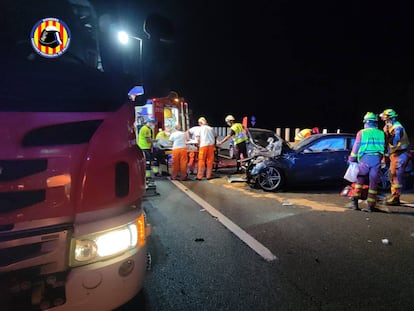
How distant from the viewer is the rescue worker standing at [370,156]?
5.98 m

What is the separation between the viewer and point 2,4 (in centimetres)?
256

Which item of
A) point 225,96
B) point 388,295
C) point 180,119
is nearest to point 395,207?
point 388,295

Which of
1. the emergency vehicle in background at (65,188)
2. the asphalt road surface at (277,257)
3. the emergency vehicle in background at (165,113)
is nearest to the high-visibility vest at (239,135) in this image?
the emergency vehicle in background at (165,113)

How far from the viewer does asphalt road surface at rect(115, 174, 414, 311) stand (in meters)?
3.05

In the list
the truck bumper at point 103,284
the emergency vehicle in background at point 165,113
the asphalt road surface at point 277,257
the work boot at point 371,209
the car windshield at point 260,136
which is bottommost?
the asphalt road surface at point 277,257

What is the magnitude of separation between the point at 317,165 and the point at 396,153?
6.15 ft

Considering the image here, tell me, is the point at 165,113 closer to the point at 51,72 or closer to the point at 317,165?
the point at 317,165

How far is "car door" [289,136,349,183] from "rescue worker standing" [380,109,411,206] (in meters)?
1.54

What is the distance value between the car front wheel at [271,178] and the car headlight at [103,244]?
6.35 m

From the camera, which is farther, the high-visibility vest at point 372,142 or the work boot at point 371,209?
the work boot at point 371,209

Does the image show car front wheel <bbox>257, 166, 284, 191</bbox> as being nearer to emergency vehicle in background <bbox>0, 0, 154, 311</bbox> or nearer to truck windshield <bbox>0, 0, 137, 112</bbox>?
truck windshield <bbox>0, 0, 137, 112</bbox>

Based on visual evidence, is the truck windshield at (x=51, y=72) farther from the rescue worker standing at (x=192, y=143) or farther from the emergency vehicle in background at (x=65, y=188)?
the rescue worker standing at (x=192, y=143)

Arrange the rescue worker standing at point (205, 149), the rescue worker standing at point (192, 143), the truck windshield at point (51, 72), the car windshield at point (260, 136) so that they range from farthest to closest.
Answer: the car windshield at point (260, 136)
the rescue worker standing at point (192, 143)
the rescue worker standing at point (205, 149)
the truck windshield at point (51, 72)

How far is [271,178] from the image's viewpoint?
27.0 feet
